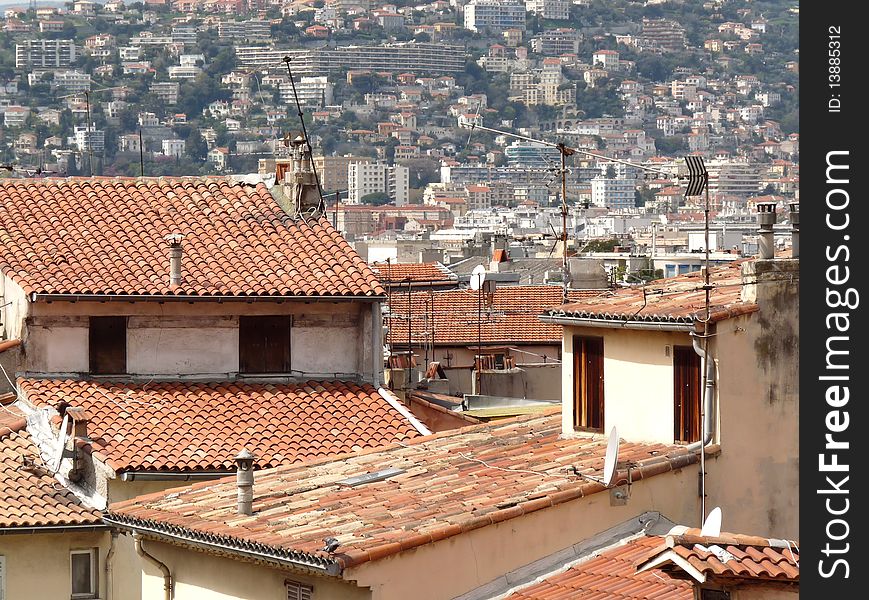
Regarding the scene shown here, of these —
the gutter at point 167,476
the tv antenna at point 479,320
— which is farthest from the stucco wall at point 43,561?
Answer: the tv antenna at point 479,320

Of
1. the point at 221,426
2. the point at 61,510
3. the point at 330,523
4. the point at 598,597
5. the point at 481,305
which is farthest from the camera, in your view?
the point at 481,305

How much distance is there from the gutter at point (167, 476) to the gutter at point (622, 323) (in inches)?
178

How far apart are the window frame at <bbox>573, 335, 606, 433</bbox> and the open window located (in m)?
5.36

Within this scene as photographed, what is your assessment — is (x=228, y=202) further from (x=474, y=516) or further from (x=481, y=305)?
(x=481, y=305)

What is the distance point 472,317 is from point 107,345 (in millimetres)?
17126

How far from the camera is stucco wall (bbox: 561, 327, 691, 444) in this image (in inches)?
578

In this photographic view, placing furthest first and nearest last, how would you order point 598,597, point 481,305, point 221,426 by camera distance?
point 481,305 < point 221,426 < point 598,597

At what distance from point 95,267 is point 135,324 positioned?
2.43ft

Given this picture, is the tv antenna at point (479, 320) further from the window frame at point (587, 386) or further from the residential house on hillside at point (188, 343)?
the window frame at point (587, 386)

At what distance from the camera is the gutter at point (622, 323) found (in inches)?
564

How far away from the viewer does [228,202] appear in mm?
22906

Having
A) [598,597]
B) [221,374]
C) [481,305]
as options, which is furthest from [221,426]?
[481,305]

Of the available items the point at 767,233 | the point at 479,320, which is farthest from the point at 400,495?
the point at 479,320

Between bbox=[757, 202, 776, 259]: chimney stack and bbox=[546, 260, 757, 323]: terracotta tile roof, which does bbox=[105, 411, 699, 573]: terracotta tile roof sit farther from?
bbox=[757, 202, 776, 259]: chimney stack
